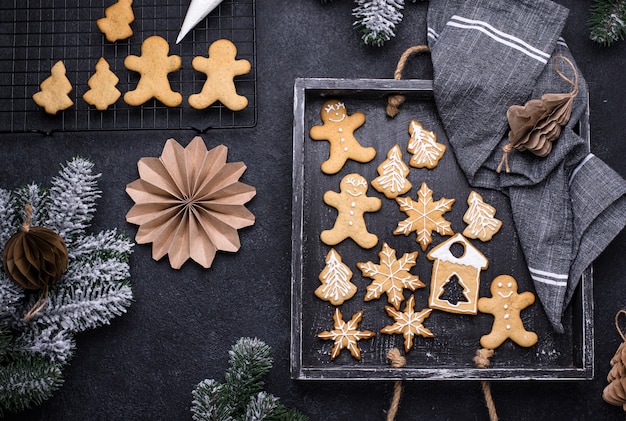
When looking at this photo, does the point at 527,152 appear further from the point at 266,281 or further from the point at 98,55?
the point at 98,55

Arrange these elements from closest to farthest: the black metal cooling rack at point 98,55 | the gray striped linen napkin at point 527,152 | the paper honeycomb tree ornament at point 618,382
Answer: the paper honeycomb tree ornament at point 618,382, the gray striped linen napkin at point 527,152, the black metal cooling rack at point 98,55

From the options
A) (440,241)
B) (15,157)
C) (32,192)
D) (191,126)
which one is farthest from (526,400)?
(15,157)

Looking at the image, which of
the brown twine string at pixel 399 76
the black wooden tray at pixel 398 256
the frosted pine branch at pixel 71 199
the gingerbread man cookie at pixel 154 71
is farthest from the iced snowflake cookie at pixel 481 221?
the frosted pine branch at pixel 71 199

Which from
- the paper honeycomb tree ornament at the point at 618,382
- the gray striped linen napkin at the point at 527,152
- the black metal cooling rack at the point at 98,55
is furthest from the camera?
the black metal cooling rack at the point at 98,55

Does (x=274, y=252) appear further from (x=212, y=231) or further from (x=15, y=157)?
(x=15, y=157)

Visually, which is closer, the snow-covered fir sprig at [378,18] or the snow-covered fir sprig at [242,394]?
the snow-covered fir sprig at [242,394]

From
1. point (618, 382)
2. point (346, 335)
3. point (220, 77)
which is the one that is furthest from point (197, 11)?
point (618, 382)

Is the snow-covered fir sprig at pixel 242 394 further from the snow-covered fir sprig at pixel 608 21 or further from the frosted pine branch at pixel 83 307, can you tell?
the snow-covered fir sprig at pixel 608 21
